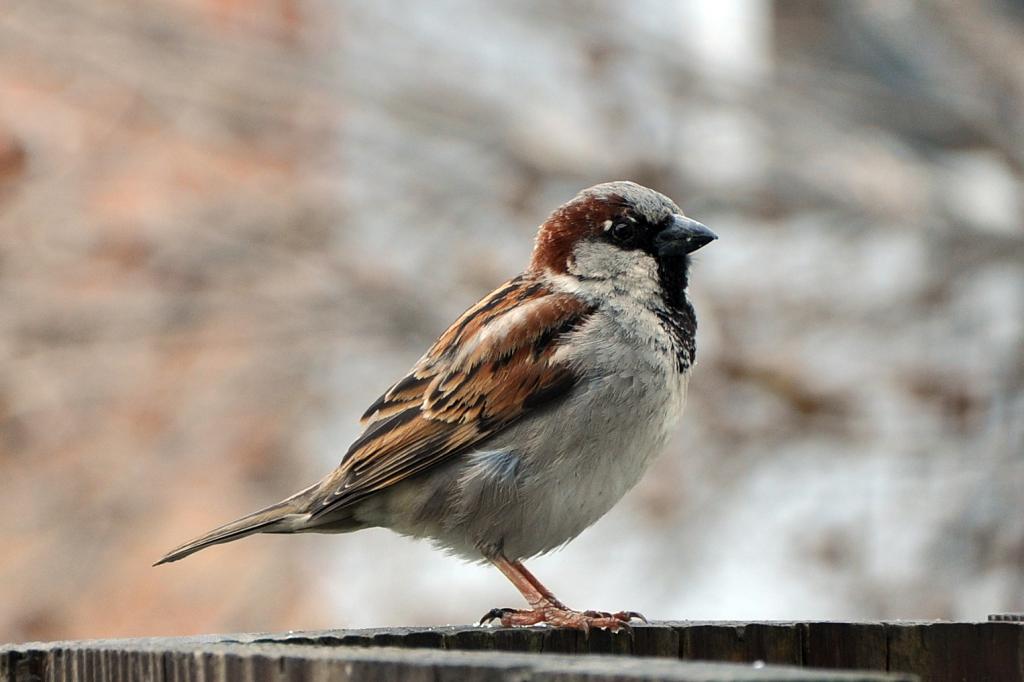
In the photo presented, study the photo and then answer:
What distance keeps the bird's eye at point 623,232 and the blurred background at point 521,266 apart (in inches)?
81.3

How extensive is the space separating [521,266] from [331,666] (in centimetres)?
420

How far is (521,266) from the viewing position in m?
5.70

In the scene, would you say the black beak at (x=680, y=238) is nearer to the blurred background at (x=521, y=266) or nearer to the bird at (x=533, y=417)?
the bird at (x=533, y=417)

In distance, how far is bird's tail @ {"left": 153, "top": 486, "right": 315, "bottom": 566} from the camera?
314 centimetres

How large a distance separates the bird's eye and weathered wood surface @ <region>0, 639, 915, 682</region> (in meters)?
1.84

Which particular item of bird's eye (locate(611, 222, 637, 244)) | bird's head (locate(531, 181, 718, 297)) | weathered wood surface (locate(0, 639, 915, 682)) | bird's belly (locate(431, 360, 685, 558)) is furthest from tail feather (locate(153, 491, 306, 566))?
weathered wood surface (locate(0, 639, 915, 682))

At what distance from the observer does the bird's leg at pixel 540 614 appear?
260 centimetres

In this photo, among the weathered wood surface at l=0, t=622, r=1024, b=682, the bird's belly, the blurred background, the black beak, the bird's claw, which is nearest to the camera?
the weathered wood surface at l=0, t=622, r=1024, b=682

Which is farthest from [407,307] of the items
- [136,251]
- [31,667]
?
[31,667]

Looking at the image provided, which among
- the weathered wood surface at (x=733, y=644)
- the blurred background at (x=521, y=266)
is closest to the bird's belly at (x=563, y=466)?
the weathered wood surface at (x=733, y=644)

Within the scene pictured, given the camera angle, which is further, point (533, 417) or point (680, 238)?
point (680, 238)

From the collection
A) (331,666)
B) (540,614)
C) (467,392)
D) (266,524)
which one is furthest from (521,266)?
(331,666)

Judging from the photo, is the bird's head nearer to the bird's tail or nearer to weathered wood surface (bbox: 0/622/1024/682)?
the bird's tail

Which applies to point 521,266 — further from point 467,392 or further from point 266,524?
point 266,524
